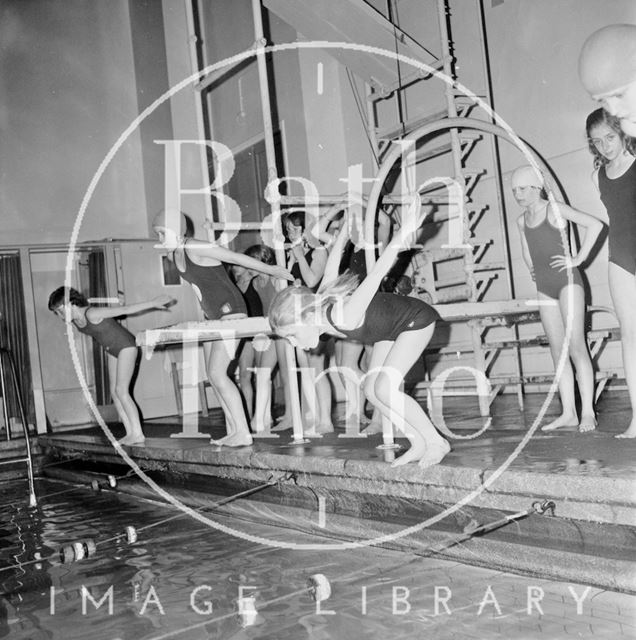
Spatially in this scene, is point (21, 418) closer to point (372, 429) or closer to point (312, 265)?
point (312, 265)

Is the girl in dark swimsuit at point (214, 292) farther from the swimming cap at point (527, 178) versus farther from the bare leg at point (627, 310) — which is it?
the bare leg at point (627, 310)

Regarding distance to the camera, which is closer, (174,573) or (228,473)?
(174,573)

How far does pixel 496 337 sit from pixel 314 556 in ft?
15.3

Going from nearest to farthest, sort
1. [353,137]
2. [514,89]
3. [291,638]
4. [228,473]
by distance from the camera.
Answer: [291,638] < [228,473] < [514,89] < [353,137]

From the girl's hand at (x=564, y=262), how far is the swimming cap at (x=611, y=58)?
9.25 feet

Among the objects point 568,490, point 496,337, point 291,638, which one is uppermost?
point 496,337

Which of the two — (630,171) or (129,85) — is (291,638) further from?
(129,85)

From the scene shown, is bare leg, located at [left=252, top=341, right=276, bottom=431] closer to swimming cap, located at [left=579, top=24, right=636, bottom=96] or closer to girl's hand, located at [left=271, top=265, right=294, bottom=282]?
girl's hand, located at [left=271, top=265, right=294, bottom=282]

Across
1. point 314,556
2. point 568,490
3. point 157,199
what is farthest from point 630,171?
point 157,199

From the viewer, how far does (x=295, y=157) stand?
10.3 meters

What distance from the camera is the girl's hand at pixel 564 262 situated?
4.93 meters

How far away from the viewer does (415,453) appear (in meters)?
4.44

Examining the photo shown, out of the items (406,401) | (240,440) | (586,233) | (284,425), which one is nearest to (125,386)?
(284,425)

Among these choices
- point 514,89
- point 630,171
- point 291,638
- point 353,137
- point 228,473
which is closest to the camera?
point 291,638
